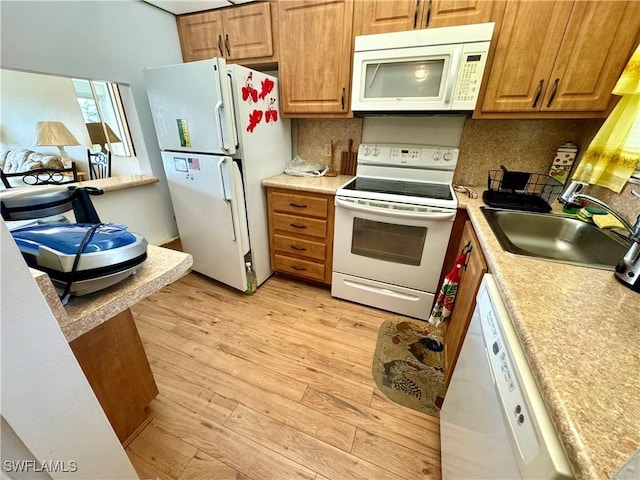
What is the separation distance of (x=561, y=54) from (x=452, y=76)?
0.53 metres

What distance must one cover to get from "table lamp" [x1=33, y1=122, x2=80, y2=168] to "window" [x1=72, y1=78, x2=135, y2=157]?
248 millimetres

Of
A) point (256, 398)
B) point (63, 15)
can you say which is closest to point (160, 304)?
point (256, 398)

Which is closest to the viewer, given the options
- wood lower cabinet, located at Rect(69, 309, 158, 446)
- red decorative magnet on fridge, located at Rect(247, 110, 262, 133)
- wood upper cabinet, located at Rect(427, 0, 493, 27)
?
→ wood lower cabinet, located at Rect(69, 309, 158, 446)

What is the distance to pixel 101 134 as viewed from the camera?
306cm

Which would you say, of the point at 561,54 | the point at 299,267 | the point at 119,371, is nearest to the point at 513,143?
the point at 561,54

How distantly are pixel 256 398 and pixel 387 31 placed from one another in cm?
224

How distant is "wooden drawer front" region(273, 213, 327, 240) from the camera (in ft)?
6.32

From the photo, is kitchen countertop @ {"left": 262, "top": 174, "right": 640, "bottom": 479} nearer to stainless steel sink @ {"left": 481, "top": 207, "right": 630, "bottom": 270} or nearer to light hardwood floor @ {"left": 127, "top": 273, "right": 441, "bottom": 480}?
stainless steel sink @ {"left": 481, "top": 207, "right": 630, "bottom": 270}

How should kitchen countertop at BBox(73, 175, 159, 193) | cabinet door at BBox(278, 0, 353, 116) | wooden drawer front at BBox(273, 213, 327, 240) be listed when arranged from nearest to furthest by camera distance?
cabinet door at BBox(278, 0, 353, 116), kitchen countertop at BBox(73, 175, 159, 193), wooden drawer front at BBox(273, 213, 327, 240)

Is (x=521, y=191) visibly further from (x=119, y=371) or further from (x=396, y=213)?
(x=119, y=371)

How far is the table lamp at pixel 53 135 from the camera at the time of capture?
2.93 meters

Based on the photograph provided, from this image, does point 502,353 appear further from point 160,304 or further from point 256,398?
point 160,304

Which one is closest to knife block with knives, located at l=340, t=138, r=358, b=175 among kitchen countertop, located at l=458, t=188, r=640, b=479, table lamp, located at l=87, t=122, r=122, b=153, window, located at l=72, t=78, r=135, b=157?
kitchen countertop, located at l=458, t=188, r=640, b=479

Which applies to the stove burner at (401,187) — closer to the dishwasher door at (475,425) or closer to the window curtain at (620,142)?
the window curtain at (620,142)
